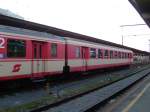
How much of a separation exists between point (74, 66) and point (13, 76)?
9313 millimetres

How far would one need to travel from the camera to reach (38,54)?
66.5 ft

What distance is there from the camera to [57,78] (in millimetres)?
25359

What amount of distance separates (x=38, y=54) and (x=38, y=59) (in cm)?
31

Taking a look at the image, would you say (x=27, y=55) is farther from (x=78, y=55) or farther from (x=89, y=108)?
(x=78, y=55)

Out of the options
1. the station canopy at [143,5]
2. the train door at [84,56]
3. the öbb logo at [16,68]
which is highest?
the station canopy at [143,5]

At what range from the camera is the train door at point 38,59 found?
19.6 meters

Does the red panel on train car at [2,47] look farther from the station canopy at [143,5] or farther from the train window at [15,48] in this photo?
the station canopy at [143,5]

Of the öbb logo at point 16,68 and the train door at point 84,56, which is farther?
the train door at point 84,56

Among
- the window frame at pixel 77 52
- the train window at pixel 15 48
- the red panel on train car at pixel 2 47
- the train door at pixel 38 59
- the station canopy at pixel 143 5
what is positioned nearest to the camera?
the red panel on train car at pixel 2 47

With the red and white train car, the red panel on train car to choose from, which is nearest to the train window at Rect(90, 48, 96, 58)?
the red and white train car

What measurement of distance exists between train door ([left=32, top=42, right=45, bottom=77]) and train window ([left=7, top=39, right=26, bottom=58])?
1.16 metres

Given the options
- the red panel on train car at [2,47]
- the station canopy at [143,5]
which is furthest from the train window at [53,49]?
the station canopy at [143,5]

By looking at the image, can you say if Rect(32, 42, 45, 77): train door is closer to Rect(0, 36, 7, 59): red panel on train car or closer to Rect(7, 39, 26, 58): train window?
Rect(7, 39, 26, 58): train window

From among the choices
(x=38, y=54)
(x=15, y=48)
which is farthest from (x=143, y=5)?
(x=15, y=48)
